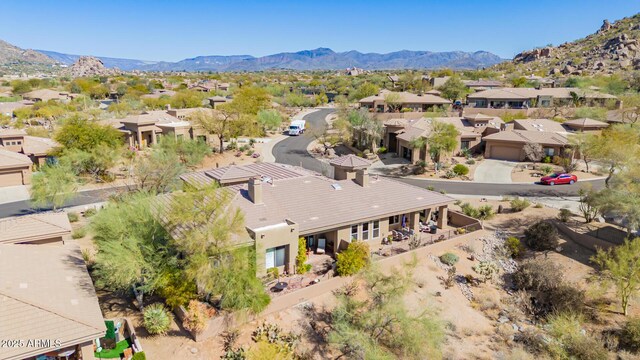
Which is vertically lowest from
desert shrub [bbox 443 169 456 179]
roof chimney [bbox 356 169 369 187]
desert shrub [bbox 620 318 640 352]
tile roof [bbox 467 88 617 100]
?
desert shrub [bbox 620 318 640 352]

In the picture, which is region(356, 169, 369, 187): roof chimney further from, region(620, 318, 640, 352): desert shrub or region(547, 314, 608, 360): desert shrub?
region(620, 318, 640, 352): desert shrub

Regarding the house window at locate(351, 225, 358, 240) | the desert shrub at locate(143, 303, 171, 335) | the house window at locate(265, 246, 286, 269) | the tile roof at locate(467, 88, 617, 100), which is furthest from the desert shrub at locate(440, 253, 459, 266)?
the tile roof at locate(467, 88, 617, 100)

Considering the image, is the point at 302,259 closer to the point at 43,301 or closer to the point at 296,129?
the point at 43,301

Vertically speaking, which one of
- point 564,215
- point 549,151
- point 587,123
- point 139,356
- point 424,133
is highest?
point 587,123

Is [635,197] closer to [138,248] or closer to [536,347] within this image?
[536,347]

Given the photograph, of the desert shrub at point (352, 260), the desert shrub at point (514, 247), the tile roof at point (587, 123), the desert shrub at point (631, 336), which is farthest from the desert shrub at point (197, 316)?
the tile roof at point (587, 123)

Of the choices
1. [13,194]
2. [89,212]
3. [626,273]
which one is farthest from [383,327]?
[13,194]
